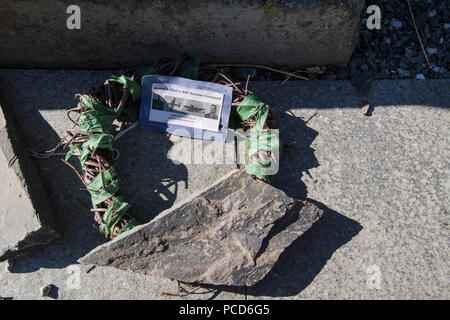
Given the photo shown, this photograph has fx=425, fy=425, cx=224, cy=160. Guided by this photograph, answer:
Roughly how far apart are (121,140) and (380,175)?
1.75 meters

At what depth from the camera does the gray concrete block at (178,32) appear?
268 centimetres

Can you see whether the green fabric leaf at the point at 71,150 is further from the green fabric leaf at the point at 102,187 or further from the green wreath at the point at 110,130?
the green fabric leaf at the point at 102,187

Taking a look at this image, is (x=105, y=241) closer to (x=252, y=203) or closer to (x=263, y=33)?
(x=252, y=203)

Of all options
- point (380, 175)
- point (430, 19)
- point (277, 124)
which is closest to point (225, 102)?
point (277, 124)

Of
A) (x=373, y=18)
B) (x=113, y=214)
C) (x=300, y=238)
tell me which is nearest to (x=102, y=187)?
(x=113, y=214)

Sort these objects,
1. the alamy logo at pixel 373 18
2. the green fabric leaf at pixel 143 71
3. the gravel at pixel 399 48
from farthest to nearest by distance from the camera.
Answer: the alamy logo at pixel 373 18 < the gravel at pixel 399 48 < the green fabric leaf at pixel 143 71

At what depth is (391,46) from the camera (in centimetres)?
318

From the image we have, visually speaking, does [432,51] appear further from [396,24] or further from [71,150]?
[71,150]

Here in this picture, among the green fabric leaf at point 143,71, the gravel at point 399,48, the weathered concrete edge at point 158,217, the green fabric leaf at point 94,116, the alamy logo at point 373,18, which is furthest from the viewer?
the alamy logo at point 373,18

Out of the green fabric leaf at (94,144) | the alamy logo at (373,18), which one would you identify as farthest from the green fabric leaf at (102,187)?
the alamy logo at (373,18)

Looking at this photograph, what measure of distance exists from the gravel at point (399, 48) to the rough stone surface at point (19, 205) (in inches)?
60.1

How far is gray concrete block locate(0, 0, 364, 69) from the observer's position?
2680mm

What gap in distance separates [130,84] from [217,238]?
1120 mm

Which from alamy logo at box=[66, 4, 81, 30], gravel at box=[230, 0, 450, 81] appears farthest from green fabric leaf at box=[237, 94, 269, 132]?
alamy logo at box=[66, 4, 81, 30]
